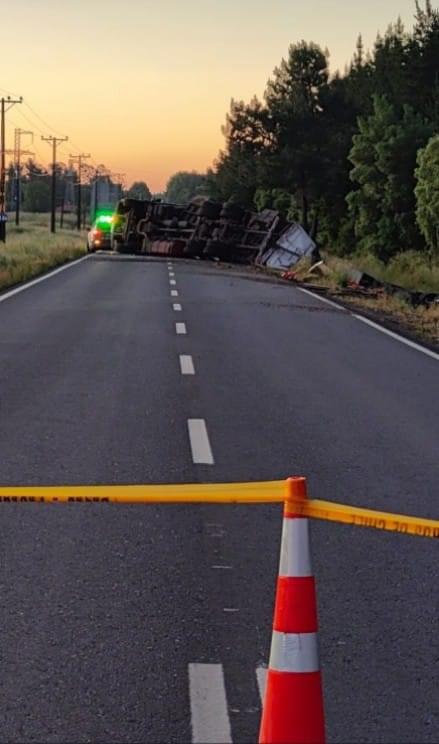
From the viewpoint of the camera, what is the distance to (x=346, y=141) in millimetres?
74750

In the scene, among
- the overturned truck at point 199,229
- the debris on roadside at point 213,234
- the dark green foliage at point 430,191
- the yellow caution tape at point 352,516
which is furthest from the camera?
the overturned truck at point 199,229

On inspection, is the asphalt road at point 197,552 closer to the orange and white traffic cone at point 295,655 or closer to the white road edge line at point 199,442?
the white road edge line at point 199,442

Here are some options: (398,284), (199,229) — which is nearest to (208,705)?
(398,284)

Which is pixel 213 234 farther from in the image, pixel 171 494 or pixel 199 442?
pixel 171 494

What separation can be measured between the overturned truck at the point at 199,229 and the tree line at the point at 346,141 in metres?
13.1

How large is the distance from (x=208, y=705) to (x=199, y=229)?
161 ft

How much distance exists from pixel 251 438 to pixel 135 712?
566 centimetres

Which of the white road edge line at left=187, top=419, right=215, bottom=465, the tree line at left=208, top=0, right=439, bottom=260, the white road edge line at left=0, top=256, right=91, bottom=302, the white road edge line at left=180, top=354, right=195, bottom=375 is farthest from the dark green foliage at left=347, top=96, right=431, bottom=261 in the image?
the white road edge line at left=187, top=419, right=215, bottom=465

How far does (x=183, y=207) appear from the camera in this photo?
53.5 meters

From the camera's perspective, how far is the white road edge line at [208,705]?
395 centimetres

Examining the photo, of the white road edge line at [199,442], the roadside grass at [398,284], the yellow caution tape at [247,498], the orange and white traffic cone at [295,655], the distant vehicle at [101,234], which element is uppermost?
the yellow caution tape at [247,498]

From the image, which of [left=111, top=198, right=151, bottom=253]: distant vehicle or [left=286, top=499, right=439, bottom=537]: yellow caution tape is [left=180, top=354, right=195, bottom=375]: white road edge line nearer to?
[left=286, top=499, right=439, bottom=537]: yellow caution tape

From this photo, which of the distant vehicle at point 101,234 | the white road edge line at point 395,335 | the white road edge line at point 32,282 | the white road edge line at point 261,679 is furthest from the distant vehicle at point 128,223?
the white road edge line at point 261,679

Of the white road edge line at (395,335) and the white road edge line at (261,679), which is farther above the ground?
the white road edge line at (261,679)
